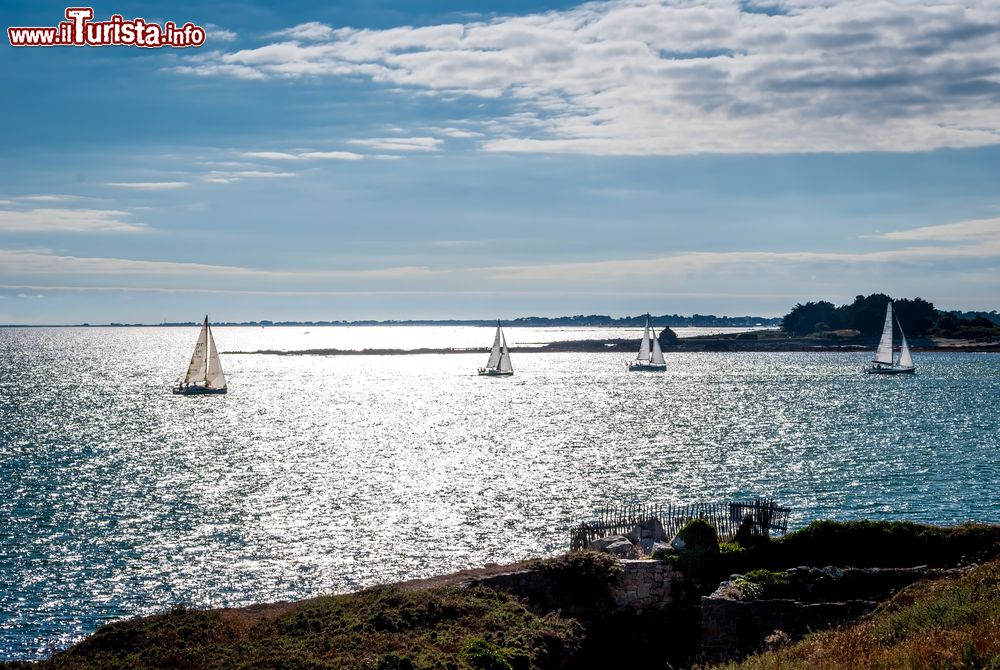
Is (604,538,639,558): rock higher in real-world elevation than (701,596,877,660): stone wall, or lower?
higher

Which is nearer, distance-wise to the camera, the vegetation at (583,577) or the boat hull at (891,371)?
the vegetation at (583,577)

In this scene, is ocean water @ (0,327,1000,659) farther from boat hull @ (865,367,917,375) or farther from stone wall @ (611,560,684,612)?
boat hull @ (865,367,917,375)

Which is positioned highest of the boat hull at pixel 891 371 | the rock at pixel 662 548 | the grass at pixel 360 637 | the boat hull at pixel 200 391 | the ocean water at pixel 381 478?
the rock at pixel 662 548

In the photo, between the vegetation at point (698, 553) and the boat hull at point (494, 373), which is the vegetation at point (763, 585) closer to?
the vegetation at point (698, 553)

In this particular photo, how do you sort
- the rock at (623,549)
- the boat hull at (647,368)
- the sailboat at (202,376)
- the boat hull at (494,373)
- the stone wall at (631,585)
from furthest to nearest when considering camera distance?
the boat hull at (647,368) → the boat hull at (494,373) → the sailboat at (202,376) → the rock at (623,549) → the stone wall at (631,585)

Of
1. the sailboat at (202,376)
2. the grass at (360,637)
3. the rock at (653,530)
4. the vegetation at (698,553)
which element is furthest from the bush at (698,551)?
the sailboat at (202,376)

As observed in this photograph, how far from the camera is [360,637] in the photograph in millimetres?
23359

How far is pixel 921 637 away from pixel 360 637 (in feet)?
43.3

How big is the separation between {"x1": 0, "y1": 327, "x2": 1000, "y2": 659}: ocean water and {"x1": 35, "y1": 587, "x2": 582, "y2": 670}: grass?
7.17 m

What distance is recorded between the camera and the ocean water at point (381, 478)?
128 ft

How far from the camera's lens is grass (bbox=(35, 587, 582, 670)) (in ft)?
71.7

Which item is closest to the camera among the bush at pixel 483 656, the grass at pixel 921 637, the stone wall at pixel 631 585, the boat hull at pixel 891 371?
the grass at pixel 921 637

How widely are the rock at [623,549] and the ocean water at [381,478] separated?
11.9m

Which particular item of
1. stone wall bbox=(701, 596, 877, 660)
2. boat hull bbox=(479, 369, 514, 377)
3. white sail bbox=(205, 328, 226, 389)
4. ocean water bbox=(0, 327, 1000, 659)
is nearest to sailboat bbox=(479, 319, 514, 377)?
boat hull bbox=(479, 369, 514, 377)
